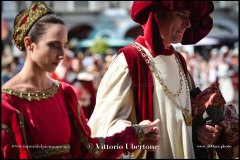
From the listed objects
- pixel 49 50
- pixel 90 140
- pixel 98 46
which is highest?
pixel 49 50

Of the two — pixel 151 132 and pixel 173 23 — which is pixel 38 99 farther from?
pixel 173 23

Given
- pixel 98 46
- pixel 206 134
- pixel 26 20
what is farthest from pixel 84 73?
pixel 98 46

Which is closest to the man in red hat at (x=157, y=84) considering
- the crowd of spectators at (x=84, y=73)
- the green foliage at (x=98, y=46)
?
the crowd of spectators at (x=84, y=73)

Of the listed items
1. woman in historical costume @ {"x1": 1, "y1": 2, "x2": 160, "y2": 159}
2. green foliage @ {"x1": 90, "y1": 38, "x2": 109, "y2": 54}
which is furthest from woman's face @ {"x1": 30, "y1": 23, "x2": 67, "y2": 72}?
green foliage @ {"x1": 90, "y1": 38, "x2": 109, "y2": 54}

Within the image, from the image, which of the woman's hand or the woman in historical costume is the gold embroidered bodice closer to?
the woman in historical costume

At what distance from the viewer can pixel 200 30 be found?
1.61m

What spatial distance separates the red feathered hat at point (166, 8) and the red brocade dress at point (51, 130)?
0.89ft

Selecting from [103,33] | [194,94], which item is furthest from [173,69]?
[103,33]

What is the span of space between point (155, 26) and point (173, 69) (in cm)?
18

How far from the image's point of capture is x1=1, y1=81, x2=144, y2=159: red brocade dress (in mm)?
1199

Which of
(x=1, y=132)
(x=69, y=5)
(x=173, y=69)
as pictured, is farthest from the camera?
(x=69, y=5)

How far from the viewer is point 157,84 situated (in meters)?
1.56

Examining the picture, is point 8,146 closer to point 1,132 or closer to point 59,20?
point 1,132

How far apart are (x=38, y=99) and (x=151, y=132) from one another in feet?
1.13
